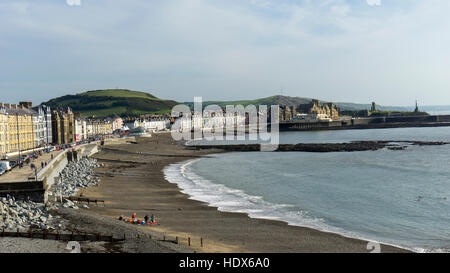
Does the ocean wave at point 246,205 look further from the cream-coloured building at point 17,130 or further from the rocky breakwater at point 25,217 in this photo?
the cream-coloured building at point 17,130

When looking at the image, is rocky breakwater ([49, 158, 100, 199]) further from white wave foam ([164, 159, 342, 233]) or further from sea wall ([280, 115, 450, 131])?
sea wall ([280, 115, 450, 131])

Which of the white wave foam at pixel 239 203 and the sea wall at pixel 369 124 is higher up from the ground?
the sea wall at pixel 369 124

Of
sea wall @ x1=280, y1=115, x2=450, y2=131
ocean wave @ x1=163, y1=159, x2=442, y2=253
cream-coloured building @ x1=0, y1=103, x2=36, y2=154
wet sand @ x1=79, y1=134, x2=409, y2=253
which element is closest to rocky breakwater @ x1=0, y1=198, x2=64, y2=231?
wet sand @ x1=79, y1=134, x2=409, y2=253

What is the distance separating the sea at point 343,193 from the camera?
23875 millimetres

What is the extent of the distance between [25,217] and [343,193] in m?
24.8

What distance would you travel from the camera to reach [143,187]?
36875mm

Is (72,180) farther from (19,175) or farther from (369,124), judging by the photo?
(369,124)

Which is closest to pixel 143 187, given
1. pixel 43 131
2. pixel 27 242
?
pixel 27 242

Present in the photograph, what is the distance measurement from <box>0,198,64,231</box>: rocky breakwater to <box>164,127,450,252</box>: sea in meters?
11.3

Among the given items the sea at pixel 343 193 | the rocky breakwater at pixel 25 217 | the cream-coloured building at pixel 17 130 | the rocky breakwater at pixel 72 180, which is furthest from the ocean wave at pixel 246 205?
the cream-coloured building at pixel 17 130

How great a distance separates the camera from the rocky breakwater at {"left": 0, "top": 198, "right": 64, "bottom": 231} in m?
19.5

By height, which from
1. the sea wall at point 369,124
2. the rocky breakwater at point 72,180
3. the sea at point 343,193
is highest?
the sea wall at point 369,124

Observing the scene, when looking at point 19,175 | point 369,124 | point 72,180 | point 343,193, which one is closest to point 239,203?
point 343,193

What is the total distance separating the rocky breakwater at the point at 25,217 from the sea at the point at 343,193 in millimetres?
11347
